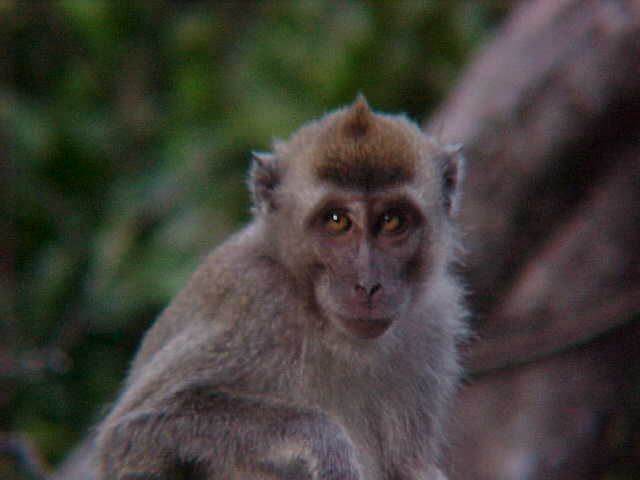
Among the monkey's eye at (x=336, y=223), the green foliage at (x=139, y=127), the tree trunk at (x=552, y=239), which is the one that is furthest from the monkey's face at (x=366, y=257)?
the green foliage at (x=139, y=127)

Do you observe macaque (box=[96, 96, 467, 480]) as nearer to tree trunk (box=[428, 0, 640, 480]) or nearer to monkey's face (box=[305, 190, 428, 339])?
monkey's face (box=[305, 190, 428, 339])

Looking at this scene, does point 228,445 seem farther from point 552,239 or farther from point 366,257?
point 552,239

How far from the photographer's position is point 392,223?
3.82m

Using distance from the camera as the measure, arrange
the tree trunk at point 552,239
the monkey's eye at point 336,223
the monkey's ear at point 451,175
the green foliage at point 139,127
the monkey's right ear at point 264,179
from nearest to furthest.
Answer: the monkey's eye at point 336,223, the monkey's right ear at point 264,179, the monkey's ear at point 451,175, the tree trunk at point 552,239, the green foliage at point 139,127

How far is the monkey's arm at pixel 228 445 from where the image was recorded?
3582 millimetres

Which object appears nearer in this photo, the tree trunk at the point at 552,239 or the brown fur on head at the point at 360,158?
the brown fur on head at the point at 360,158

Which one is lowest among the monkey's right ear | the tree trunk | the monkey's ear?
the monkey's right ear

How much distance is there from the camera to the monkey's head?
3656mm

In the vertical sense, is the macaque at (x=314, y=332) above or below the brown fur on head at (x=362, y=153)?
below

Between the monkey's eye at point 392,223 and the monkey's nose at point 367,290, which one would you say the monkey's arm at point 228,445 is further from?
the monkey's eye at point 392,223

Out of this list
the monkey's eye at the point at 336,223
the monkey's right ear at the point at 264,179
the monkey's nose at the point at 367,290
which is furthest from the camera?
the monkey's right ear at the point at 264,179

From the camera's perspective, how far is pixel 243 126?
26.9 feet

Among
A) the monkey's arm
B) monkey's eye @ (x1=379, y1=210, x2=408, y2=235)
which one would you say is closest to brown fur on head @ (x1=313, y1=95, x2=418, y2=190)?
monkey's eye @ (x1=379, y1=210, x2=408, y2=235)

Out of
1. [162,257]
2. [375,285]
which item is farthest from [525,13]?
[375,285]
